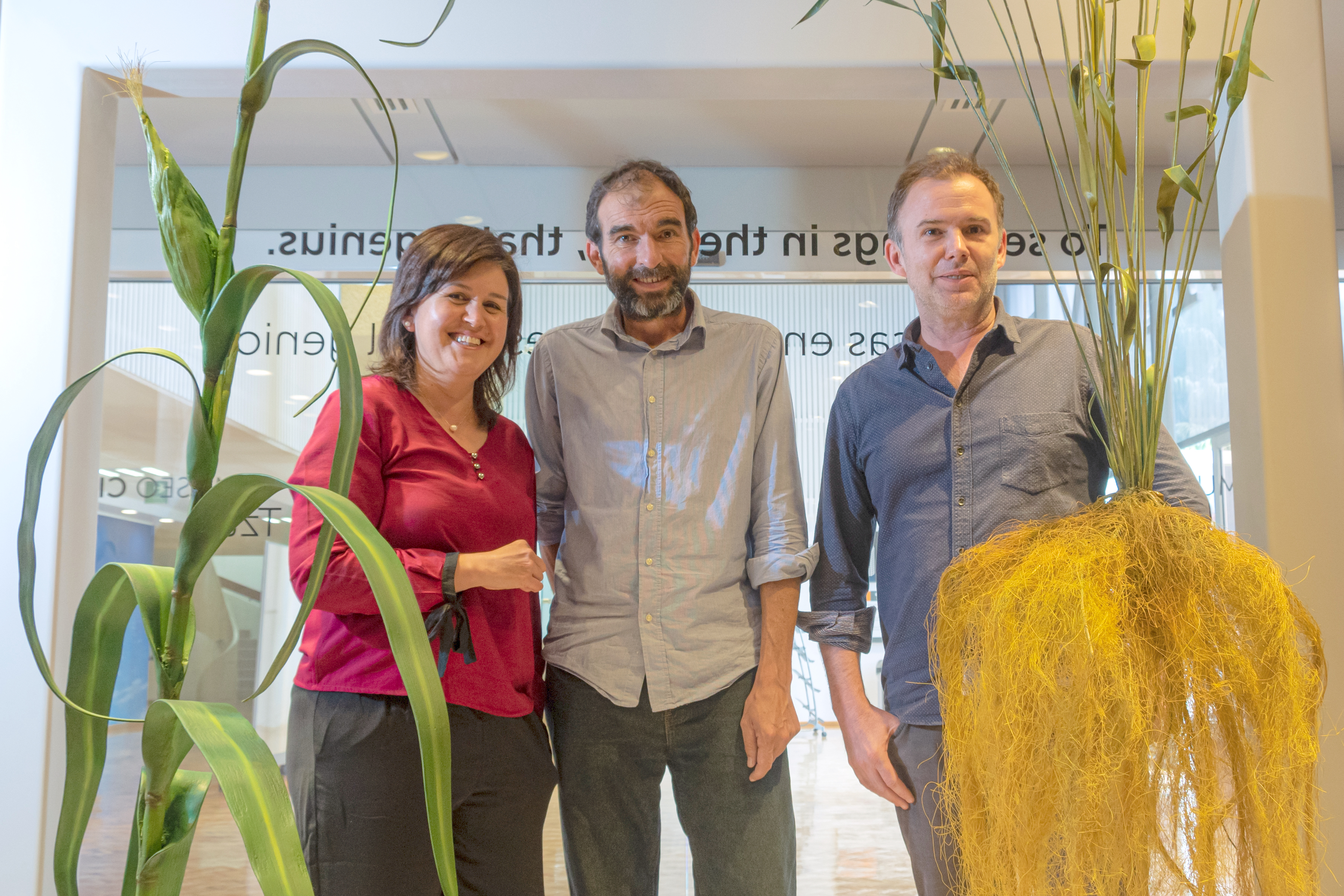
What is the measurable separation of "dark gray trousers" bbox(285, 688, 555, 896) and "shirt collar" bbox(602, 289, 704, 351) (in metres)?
0.79

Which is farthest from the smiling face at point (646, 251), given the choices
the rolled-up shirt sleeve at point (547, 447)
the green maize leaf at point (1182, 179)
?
the green maize leaf at point (1182, 179)

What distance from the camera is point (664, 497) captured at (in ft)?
6.62

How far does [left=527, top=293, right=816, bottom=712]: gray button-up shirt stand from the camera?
6.35 feet

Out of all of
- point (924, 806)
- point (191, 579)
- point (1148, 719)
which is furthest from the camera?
point (924, 806)

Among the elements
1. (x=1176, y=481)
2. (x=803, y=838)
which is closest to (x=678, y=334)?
(x=1176, y=481)

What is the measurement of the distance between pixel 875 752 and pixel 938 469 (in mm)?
506

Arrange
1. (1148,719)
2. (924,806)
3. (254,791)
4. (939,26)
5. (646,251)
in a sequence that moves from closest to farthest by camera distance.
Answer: (254,791) → (1148,719) → (939,26) → (924,806) → (646,251)

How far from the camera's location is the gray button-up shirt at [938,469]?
1778 millimetres

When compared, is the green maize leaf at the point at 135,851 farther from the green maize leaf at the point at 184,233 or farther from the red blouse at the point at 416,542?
the red blouse at the point at 416,542

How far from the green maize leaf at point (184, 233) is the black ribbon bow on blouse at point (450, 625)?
1.10 meters

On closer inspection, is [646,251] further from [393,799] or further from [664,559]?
[393,799]

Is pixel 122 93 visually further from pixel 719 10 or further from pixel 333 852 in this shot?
pixel 333 852

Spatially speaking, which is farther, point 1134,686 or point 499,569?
point 499,569

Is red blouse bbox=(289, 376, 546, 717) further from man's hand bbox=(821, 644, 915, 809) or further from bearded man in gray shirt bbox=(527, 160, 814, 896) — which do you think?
man's hand bbox=(821, 644, 915, 809)
